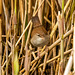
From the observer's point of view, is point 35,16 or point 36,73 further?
point 36,73

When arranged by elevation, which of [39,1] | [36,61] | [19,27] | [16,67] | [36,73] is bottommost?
[36,73]

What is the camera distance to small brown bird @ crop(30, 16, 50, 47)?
1.42 metres

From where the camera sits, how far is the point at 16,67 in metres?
0.91

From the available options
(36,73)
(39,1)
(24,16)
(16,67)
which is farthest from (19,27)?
(16,67)

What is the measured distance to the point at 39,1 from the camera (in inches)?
53.0

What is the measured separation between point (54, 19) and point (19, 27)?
0.35m

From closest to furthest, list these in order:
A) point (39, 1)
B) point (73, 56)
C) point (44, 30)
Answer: point (73, 56), point (39, 1), point (44, 30)

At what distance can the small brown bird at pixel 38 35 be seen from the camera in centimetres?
142

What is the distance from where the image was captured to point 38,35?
57.8 inches

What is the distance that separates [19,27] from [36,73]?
46cm

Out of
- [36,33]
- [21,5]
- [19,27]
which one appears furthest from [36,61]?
[21,5]

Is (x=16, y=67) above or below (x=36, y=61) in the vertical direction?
above

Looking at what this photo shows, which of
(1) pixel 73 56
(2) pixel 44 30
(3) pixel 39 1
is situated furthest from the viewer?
(2) pixel 44 30

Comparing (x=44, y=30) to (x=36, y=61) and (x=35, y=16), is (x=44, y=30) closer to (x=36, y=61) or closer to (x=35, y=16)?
(x=35, y=16)
